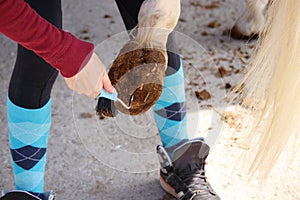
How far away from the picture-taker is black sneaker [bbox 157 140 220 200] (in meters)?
1.35

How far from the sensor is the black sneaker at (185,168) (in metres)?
1.35

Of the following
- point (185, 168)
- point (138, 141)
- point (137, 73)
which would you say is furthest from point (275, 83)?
point (138, 141)

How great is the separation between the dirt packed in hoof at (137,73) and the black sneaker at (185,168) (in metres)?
0.33

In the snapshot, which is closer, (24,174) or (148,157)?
(24,174)

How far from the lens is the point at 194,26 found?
80.4 inches

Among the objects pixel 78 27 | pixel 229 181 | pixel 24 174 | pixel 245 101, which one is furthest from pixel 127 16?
pixel 78 27

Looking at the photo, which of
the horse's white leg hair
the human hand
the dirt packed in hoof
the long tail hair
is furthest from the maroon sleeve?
the horse's white leg hair

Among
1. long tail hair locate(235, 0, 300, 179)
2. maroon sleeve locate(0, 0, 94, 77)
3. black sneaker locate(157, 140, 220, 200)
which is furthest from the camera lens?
black sneaker locate(157, 140, 220, 200)

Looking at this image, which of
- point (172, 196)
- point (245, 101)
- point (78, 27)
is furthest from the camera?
point (78, 27)

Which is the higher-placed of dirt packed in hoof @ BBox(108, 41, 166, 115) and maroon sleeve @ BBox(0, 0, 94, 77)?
maroon sleeve @ BBox(0, 0, 94, 77)

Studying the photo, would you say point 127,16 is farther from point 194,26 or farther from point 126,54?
point 194,26

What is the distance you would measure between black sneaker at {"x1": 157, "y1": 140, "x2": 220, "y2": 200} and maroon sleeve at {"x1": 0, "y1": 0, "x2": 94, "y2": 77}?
50 centimetres

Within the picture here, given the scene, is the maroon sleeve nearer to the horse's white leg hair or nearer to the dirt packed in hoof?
the dirt packed in hoof

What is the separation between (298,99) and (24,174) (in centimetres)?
60
